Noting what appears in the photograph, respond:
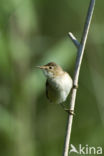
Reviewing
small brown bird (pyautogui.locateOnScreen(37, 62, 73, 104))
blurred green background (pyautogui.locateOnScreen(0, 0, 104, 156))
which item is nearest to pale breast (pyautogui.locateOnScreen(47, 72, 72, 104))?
small brown bird (pyautogui.locateOnScreen(37, 62, 73, 104))

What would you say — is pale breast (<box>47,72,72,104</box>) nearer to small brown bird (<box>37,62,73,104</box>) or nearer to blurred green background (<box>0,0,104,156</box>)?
small brown bird (<box>37,62,73,104</box>)

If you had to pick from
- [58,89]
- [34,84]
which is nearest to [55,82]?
[58,89]

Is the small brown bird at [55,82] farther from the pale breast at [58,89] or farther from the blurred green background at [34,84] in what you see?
the blurred green background at [34,84]

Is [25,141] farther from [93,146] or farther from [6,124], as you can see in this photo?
[93,146]

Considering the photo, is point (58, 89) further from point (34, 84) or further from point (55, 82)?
point (34, 84)

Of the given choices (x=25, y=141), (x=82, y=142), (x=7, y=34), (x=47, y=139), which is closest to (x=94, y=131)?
(x=82, y=142)

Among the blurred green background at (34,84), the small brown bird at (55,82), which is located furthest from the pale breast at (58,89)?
the blurred green background at (34,84)
